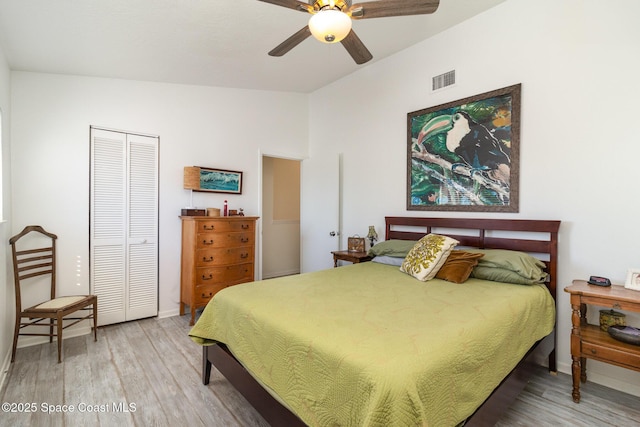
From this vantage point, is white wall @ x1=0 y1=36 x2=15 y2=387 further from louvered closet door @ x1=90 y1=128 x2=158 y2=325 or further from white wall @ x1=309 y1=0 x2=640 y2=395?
white wall @ x1=309 y1=0 x2=640 y2=395

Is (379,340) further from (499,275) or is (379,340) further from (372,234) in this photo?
(372,234)

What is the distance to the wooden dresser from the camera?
11.6ft

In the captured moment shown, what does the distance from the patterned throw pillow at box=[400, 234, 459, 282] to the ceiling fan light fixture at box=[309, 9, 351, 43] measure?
178 cm

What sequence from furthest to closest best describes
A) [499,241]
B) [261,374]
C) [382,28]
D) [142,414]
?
[382,28] < [499,241] < [142,414] < [261,374]

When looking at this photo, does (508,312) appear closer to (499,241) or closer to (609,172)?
(499,241)

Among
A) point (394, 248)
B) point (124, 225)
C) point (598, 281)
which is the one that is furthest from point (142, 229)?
point (598, 281)

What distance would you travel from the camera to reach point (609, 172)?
2287 millimetres

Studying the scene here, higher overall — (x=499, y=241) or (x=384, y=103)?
(x=384, y=103)

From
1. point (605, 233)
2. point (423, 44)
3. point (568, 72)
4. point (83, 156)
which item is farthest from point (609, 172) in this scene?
point (83, 156)

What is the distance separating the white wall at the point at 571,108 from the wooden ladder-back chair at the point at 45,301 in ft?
11.9

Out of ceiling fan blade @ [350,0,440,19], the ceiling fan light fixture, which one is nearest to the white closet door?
the ceiling fan light fixture

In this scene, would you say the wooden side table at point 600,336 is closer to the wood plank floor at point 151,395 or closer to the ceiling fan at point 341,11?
the wood plank floor at point 151,395

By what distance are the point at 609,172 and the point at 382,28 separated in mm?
2274

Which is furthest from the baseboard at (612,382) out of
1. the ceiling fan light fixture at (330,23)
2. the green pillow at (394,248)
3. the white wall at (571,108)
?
the ceiling fan light fixture at (330,23)
